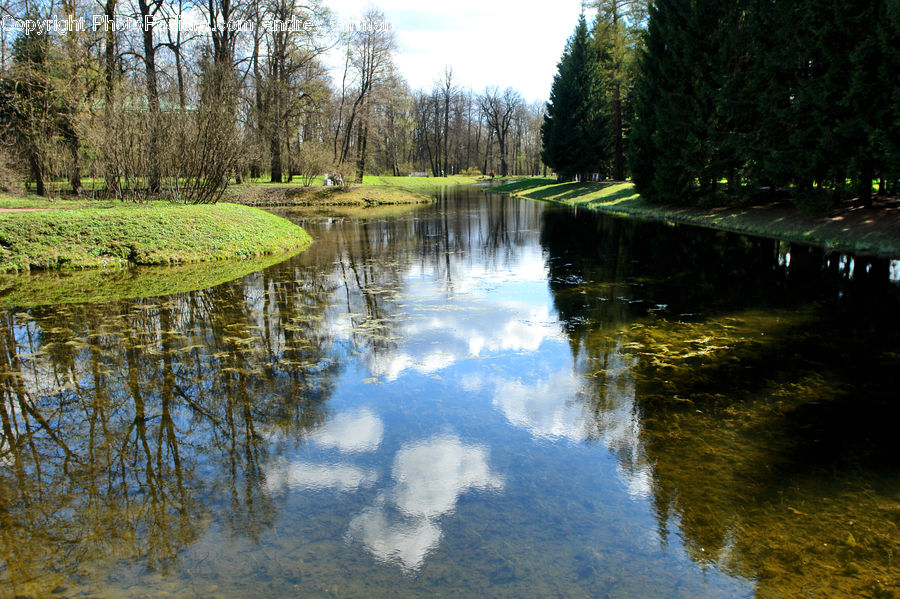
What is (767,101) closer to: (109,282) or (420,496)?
(109,282)

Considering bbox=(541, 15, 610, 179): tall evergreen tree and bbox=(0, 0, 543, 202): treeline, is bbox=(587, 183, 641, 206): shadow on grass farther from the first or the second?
bbox=(0, 0, 543, 202): treeline

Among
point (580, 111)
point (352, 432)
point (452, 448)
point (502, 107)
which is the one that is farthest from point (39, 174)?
point (502, 107)

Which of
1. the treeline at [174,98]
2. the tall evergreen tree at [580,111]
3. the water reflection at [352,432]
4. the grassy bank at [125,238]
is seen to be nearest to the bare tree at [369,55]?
the treeline at [174,98]

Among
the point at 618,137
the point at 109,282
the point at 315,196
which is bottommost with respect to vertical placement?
the point at 109,282

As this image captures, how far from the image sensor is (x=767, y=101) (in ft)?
59.2

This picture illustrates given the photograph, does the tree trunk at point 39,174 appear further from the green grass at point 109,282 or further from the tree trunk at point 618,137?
the tree trunk at point 618,137

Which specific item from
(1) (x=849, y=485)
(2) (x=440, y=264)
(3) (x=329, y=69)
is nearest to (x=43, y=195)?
(2) (x=440, y=264)

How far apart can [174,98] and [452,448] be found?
2111cm

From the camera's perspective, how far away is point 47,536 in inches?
128

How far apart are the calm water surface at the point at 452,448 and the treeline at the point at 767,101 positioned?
7787 millimetres

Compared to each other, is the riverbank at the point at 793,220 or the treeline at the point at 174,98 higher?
the treeline at the point at 174,98

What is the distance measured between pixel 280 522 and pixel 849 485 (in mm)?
3703

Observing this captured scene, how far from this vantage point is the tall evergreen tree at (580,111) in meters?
35.9

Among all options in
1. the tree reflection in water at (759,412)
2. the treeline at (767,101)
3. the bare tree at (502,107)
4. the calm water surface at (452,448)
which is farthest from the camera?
the bare tree at (502,107)
